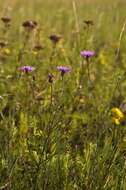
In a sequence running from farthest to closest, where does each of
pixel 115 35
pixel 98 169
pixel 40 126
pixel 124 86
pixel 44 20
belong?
pixel 44 20 → pixel 115 35 → pixel 124 86 → pixel 40 126 → pixel 98 169

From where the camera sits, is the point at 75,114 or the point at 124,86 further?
the point at 124,86

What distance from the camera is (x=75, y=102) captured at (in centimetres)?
311

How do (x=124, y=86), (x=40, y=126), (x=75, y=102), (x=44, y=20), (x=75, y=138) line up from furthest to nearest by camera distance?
(x=44, y=20) → (x=124, y=86) → (x=75, y=102) → (x=75, y=138) → (x=40, y=126)

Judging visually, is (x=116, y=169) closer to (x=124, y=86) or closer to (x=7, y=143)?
(x=7, y=143)

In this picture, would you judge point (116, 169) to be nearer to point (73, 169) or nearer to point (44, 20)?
point (73, 169)

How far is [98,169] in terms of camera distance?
2.04 metres

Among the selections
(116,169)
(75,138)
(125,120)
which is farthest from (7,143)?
(125,120)

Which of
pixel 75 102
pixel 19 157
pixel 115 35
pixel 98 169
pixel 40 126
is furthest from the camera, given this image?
pixel 115 35

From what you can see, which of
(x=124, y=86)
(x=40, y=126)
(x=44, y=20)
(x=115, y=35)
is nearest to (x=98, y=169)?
(x=40, y=126)

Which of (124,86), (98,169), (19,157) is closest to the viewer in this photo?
(98,169)

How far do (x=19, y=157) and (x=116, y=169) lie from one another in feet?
1.46

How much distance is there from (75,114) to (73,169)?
0.86 metres

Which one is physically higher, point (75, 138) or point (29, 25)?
point (29, 25)

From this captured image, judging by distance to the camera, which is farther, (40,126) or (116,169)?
(40,126)
